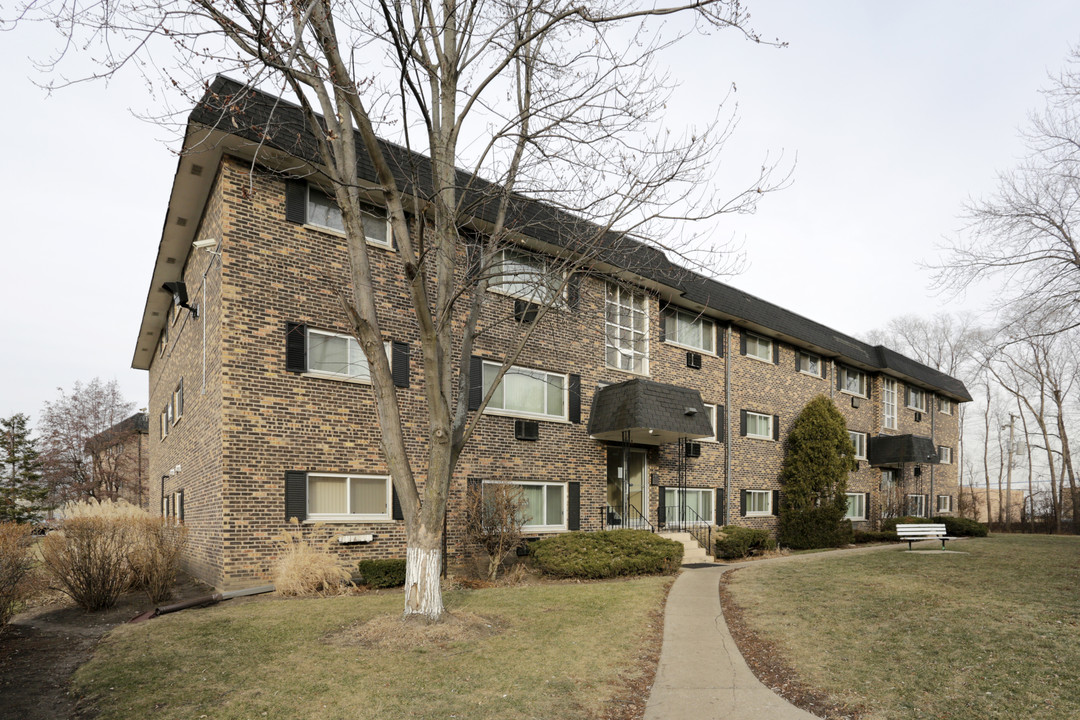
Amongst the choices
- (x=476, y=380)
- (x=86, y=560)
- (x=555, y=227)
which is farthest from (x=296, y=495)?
(x=555, y=227)

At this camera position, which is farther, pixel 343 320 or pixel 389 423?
pixel 343 320

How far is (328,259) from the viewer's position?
12.6m

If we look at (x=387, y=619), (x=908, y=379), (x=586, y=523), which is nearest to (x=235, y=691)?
(x=387, y=619)

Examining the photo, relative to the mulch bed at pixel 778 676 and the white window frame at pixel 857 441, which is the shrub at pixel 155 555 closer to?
the mulch bed at pixel 778 676

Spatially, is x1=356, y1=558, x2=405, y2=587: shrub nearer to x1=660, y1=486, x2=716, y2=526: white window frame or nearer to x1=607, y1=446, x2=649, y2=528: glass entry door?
x1=607, y1=446, x2=649, y2=528: glass entry door

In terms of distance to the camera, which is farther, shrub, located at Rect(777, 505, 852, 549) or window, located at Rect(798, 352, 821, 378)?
window, located at Rect(798, 352, 821, 378)

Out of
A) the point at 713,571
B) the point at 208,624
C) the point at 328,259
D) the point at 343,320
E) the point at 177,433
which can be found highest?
the point at 328,259

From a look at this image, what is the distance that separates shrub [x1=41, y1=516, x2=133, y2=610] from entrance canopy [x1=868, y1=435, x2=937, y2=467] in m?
27.3

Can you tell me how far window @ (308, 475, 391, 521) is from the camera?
11961mm

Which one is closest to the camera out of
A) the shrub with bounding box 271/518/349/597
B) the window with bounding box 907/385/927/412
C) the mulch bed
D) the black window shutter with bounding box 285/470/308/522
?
the mulch bed

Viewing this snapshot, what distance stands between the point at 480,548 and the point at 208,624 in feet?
18.7

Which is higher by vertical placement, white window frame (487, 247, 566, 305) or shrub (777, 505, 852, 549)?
white window frame (487, 247, 566, 305)

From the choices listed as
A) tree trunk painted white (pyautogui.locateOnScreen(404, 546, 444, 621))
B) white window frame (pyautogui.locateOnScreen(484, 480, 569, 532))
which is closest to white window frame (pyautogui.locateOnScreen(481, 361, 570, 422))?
white window frame (pyautogui.locateOnScreen(484, 480, 569, 532))

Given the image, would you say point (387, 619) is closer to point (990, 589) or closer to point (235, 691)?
point (235, 691)
